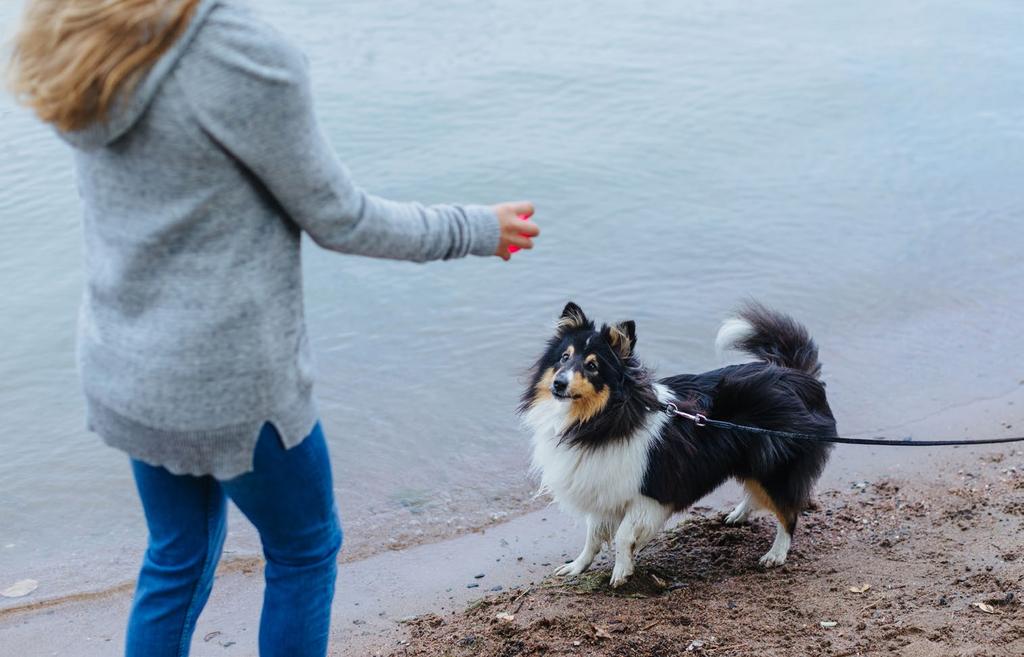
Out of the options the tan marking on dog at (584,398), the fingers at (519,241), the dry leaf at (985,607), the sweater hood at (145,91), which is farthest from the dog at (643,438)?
the sweater hood at (145,91)

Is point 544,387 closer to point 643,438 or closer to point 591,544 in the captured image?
point 643,438

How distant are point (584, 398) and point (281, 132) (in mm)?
1977

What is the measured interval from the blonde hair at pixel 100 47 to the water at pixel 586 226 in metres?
2.66

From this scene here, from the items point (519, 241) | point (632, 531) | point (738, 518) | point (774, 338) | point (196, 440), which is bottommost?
point (738, 518)

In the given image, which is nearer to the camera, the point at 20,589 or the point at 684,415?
the point at 684,415

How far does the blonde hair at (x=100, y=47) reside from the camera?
1413mm

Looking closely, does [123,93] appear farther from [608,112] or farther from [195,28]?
[608,112]

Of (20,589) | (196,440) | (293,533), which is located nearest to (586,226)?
(20,589)

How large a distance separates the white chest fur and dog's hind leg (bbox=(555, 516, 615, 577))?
0.17 ft

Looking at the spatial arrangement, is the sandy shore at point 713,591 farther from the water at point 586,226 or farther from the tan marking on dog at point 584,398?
the tan marking on dog at point 584,398

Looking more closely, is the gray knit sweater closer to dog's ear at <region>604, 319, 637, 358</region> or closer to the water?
dog's ear at <region>604, 319, 637, 358</region>

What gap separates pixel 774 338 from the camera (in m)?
3.80

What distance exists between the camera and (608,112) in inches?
316

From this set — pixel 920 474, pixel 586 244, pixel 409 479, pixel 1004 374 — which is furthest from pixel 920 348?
pixel 409 479
